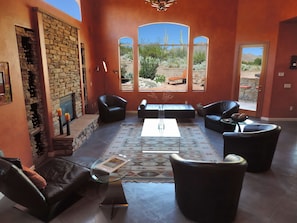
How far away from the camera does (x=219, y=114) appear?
20.2 feet

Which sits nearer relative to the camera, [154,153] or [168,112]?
[154,153]

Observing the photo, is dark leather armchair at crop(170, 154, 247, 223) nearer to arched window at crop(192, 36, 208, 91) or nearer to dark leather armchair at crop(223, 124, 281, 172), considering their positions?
dark leather armchair at crop(223, 124, 281, 172)

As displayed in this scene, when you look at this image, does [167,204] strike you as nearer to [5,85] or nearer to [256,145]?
[256,145]

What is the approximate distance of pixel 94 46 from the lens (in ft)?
24.7

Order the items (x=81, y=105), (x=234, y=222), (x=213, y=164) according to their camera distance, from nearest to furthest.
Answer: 1. (x=213, y=164)
2. (x=234, y=222)
3. (x=81, y=105)

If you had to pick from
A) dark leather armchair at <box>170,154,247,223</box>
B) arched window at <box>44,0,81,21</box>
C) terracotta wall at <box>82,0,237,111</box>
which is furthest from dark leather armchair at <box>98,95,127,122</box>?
dark leather armchair at <box>170,154,247,223</box>

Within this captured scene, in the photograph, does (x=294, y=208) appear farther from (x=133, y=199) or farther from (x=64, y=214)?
(x=64, y=214)

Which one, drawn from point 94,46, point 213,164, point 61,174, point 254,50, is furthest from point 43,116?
point 254,50

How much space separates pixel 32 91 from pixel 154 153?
101 inches

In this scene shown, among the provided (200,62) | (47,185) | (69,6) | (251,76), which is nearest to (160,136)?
(47,185)

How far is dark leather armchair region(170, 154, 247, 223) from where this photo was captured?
222 cm

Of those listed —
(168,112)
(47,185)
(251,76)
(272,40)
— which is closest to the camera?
(47,185)

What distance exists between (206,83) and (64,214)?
21.0 ft

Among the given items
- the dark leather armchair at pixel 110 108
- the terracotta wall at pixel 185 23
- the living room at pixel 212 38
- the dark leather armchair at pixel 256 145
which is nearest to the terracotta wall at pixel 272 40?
the living room at pixel 212 38
